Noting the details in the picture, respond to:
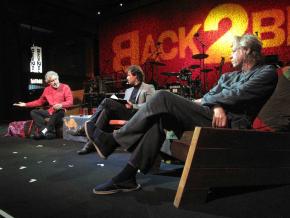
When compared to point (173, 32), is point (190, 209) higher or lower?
lower

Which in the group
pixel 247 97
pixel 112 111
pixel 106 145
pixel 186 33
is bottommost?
pixel 106 145

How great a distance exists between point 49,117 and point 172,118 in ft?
11.6

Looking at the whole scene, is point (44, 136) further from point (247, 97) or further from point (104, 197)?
point (247, 97)

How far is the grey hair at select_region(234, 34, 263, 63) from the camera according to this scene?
1798mm

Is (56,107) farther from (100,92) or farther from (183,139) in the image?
(183,139)

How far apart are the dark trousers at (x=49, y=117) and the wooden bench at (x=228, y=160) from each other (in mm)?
3475

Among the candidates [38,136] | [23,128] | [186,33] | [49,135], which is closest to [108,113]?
[49,135]

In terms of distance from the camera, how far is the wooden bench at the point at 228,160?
138cm

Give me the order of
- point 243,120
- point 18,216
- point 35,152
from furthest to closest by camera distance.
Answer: point 35,152
point 243,120
point 18,216

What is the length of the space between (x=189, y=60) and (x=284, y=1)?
2472mm

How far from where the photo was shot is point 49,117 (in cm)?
468

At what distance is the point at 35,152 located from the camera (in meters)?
3.29

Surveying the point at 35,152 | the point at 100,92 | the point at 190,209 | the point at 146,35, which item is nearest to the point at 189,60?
the point at 146,35

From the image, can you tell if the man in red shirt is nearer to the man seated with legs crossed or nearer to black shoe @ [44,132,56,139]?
black shoe @ [44,132,56,139]
